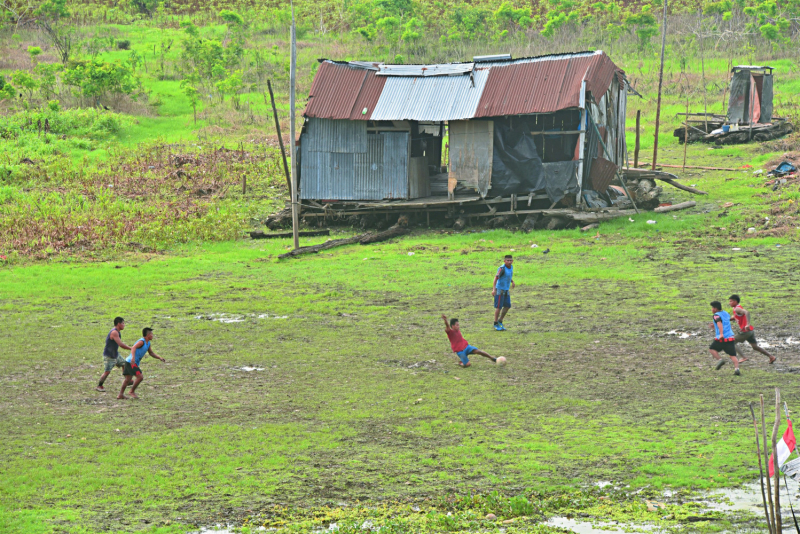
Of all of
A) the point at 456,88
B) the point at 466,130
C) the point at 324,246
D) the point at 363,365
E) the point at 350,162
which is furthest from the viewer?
the point at 350,162

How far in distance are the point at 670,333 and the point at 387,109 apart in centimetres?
1355

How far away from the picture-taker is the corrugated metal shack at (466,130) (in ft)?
78.5

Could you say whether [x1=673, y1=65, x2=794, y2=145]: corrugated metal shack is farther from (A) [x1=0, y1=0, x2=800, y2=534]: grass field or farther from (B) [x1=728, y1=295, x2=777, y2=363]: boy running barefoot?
(B) [x1=728, y1=295, x2=777, y2=363]: boy running barefoot

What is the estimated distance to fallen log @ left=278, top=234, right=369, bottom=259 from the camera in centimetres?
2167

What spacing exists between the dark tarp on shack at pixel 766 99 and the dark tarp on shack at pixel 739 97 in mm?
660

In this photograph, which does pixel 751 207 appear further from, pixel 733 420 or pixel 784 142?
pixel 733 420

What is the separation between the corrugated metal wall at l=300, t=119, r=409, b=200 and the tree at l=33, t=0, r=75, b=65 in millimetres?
27962

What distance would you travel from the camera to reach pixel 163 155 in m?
32.7

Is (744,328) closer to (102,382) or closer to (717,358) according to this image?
(717,358)

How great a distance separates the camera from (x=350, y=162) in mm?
25656

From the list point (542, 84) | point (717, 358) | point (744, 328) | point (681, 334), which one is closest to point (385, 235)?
point (542, 84)

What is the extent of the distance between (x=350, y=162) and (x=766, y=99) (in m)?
20.3

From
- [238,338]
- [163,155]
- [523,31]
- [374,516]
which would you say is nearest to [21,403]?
[238,338]

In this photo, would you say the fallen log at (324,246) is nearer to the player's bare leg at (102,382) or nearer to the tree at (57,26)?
the player's bare leg at (102,382)
